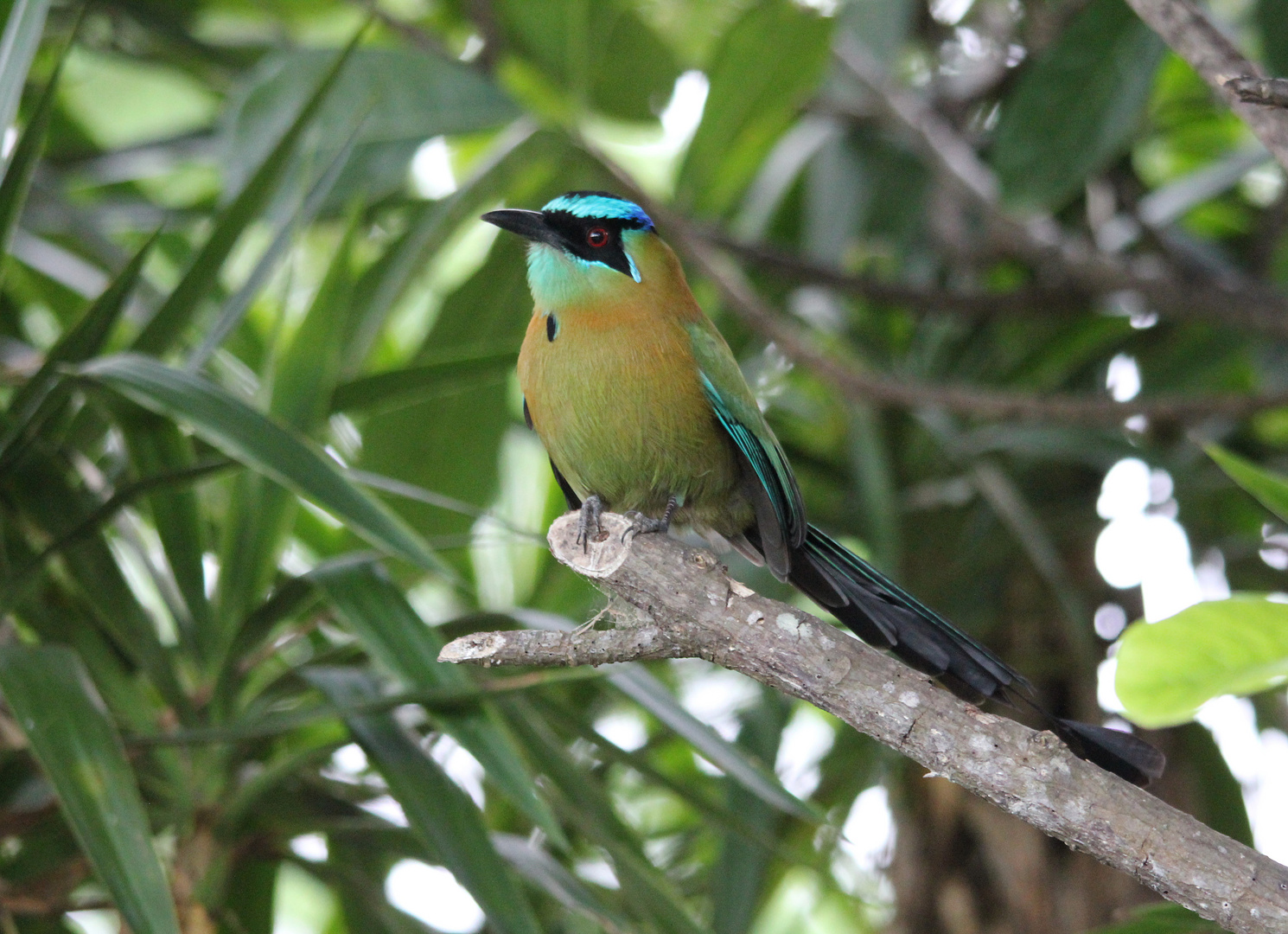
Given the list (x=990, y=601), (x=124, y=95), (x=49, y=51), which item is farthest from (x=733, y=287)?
(x=124, y=95)

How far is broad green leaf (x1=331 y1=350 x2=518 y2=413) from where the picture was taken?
213 cm

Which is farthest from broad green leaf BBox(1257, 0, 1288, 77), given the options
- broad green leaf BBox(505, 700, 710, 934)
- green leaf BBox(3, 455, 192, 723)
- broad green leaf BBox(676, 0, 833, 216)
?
green leaf BBox(3, 455, 192, 723)

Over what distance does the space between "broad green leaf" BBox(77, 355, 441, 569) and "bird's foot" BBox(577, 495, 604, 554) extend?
210 millimetres

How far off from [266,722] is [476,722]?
1.04 feet

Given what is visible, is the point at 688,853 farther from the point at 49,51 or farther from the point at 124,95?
the point at 124,95

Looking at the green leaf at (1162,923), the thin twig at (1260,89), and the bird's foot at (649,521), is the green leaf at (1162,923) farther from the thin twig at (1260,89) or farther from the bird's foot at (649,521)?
the thin twig at (1260,89)

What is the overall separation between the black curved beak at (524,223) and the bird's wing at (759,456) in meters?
0.29

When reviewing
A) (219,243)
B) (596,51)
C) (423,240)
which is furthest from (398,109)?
(219,243)

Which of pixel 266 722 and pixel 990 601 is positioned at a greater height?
pixel 266 722

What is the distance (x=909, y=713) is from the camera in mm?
1229

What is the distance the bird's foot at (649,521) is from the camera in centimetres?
154

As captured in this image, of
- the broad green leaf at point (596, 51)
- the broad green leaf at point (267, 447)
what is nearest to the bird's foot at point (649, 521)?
the broad green leaf at point (267, 447)

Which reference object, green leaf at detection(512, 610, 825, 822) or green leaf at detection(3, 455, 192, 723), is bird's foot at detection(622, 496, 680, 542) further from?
green leaf at detection(3, 455, 192, 723)

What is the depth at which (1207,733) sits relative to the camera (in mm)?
2730
